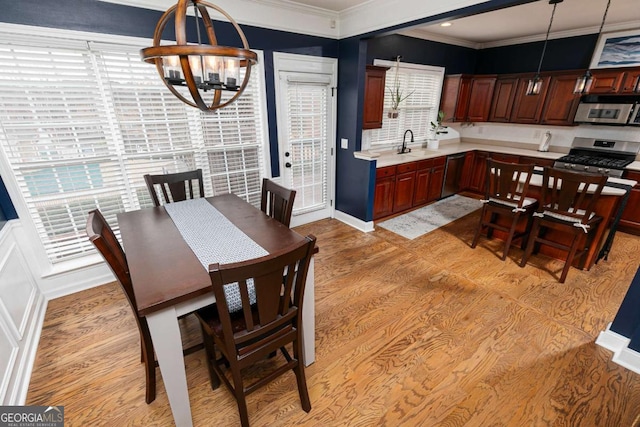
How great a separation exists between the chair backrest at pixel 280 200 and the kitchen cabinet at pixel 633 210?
4369 millimetres

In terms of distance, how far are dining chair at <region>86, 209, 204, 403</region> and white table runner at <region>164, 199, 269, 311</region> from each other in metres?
0.34

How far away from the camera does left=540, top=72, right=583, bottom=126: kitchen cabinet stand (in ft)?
13.3

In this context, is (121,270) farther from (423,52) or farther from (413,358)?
(423,52)

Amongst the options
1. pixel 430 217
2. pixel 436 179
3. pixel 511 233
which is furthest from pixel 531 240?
pixel 436 179

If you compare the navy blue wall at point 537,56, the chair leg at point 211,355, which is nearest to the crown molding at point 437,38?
the navy blue wall at point 537,56

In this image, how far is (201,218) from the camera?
208 cm

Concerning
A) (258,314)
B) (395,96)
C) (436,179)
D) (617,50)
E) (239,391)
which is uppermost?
(617,50)

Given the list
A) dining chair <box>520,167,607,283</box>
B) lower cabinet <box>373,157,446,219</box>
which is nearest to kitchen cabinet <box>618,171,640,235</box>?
dining chair <box>520,167,607,283</box>

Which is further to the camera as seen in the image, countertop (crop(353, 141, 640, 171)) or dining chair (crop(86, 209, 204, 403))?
countertop (crop(353, 141, 640, 171))

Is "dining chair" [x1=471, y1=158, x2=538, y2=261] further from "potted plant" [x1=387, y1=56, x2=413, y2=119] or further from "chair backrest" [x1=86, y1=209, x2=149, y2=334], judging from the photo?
"chair backrest" [x1=86, y1=209, x2=149, y2=334]

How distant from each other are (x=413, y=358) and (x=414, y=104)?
4.06 meters

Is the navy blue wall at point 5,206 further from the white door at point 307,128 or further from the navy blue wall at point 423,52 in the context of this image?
the navy blue wall at point 423,52

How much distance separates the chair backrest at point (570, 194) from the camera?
2.39 m

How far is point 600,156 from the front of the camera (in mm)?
4051
